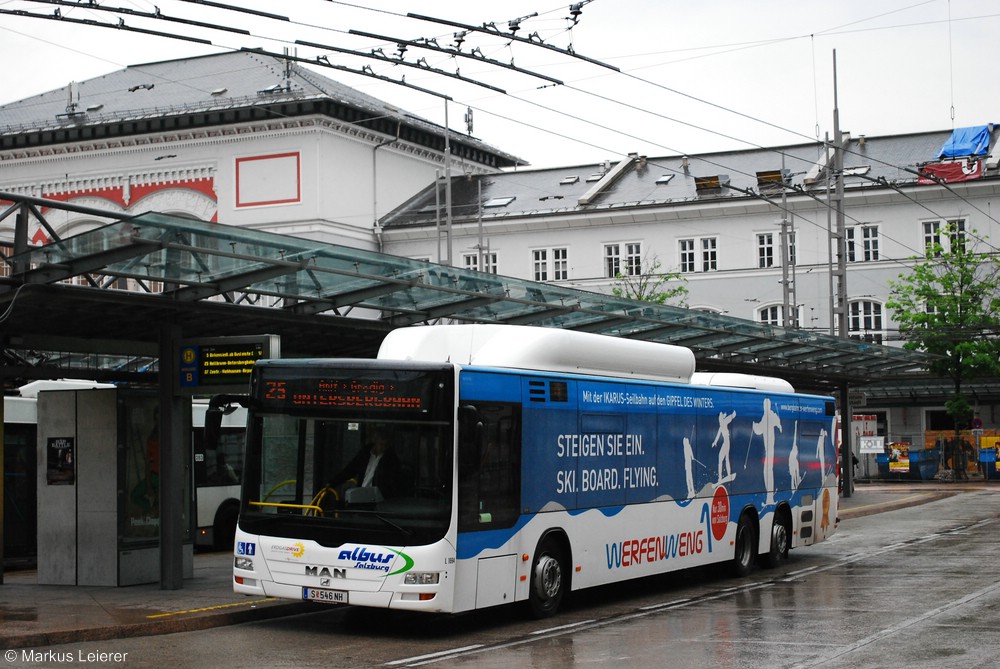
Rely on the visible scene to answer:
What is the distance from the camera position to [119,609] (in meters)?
15.0

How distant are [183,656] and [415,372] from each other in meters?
3.49

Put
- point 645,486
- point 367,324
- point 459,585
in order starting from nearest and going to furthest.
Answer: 1. point 459,585
2. point 645,486
3. point 367,324

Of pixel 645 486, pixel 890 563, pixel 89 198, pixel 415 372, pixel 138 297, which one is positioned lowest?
pixel 890 563

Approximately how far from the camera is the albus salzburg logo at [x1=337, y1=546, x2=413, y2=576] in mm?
13062

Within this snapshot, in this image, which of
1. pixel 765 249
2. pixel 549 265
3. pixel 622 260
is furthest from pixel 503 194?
pixel 765 249

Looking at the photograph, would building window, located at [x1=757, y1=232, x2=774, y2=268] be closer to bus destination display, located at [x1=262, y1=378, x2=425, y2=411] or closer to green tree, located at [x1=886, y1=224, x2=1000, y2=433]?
green tree, located at [x1=886, y1=224, x2=1000, y2=433]

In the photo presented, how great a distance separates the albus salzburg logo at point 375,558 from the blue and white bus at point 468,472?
0.02 m

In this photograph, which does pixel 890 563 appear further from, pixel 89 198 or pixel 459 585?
pixel 89 198

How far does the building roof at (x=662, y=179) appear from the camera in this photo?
2500 inches

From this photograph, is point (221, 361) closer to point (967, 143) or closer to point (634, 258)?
point (634, 258)

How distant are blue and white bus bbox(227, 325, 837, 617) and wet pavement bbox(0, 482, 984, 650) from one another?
101 cm

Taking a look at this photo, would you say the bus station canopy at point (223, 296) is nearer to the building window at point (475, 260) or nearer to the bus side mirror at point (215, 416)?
the bus side mirror at point (215, 416)

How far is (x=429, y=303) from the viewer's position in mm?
20875

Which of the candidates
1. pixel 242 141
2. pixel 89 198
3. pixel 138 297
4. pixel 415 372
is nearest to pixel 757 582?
pixel 415 372
